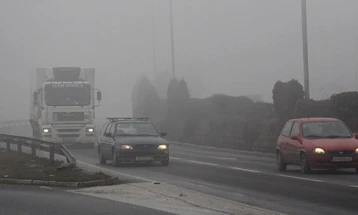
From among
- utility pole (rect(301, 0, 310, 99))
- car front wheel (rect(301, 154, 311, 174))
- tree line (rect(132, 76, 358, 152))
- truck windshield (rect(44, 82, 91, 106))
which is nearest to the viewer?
car front wheel (rect(301, 154, 311, 174))

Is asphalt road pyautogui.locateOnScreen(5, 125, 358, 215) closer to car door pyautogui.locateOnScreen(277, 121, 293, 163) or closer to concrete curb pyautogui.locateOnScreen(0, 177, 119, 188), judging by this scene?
car door pyautogui.locateOnScreen(277, 121, 293, 163)

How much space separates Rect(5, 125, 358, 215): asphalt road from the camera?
13477 millimetres

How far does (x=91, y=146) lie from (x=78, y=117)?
237 cm

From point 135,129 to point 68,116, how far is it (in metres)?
11.5

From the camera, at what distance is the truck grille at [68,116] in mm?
36344

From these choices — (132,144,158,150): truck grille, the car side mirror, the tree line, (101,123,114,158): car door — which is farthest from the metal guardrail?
the tree line

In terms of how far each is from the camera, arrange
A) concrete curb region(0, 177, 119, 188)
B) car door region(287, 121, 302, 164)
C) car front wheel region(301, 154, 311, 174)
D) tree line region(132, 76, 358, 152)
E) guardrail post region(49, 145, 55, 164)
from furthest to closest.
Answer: tree line region(132, 76, 358, 152), guardrail post region(49, 145, 55, 164), car door region(287, 121, 302, 164), car front wheel region(301, 154, 311, 174), concrete curb region(0, 177, 119, 188)

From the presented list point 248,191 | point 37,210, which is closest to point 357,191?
point 248,191

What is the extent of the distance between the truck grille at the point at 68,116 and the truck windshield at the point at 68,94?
0.46 m

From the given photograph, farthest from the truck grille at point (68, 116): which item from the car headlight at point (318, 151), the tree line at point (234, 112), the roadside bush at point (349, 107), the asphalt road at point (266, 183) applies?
the car headlight at point (318, 151)

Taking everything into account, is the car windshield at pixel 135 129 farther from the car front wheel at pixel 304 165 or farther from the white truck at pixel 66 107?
the white truck at pixel 66 107

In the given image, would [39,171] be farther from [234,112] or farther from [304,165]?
[234,112]

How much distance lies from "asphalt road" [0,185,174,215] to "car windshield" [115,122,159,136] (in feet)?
29.8

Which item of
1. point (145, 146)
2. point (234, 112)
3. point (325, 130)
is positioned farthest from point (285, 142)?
point (234, 112)
